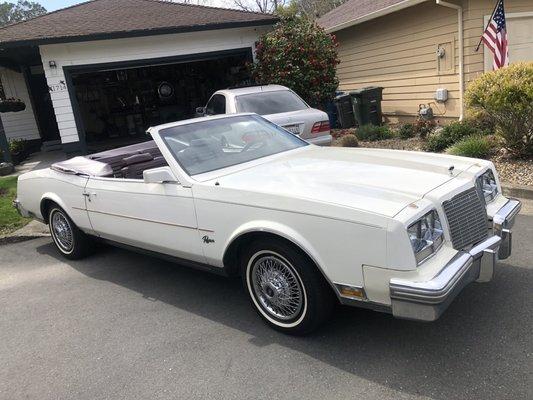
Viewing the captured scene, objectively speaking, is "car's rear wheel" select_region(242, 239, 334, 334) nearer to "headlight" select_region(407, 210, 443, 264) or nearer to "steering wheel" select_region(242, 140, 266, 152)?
"headlight" select_region(407, 210, 443, 264)

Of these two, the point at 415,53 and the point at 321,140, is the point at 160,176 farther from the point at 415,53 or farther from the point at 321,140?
the point at 415,53

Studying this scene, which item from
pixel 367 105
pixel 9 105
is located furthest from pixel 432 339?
pixel 9 105

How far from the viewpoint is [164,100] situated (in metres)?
20.2

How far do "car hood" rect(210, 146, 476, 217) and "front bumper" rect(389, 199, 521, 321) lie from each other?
44 centimetres

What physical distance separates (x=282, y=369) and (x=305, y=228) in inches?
36.2

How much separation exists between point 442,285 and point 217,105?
8043mm

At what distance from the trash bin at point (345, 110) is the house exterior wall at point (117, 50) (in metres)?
2.87

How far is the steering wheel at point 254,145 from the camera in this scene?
453 cm

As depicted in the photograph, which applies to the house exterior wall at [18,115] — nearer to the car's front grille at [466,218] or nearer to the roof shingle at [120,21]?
the roof shingle at [120,21]

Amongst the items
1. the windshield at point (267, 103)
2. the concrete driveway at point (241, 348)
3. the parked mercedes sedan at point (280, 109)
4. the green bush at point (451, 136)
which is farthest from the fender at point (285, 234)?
the green bush at point (451, 136)

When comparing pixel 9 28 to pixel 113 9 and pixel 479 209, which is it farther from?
pixel 479 209

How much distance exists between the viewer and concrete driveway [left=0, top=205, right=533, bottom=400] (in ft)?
9.84

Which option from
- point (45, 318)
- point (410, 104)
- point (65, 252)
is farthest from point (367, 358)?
point (410, 104)

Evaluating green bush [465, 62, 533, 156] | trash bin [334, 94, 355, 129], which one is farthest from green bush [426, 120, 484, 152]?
trash bin [334, 94, 355, 129]
